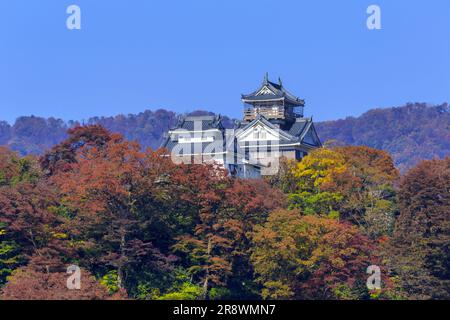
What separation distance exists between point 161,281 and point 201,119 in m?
20.3

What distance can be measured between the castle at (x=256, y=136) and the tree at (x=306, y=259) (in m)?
8.90

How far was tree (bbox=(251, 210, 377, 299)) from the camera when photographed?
34.8 meters

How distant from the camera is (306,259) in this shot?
35344mm

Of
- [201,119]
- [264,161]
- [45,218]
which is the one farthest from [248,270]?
[201,119]

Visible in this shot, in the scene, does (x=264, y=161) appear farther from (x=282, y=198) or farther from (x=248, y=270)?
(x=248, y=270)

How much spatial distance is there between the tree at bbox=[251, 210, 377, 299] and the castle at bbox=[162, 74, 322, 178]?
29.2ft

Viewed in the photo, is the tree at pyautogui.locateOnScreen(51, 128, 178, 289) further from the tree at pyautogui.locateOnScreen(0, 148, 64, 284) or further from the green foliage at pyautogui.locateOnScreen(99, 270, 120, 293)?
the tree at pyautogui.locateOnScreen(0, 148, 64, 284)

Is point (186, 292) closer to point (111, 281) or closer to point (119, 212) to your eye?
point (111, 281)

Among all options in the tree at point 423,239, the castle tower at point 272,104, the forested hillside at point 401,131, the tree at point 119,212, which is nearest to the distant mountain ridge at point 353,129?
the forested hillside at point 401,131

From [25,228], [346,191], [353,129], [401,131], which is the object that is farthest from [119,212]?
[353,129]

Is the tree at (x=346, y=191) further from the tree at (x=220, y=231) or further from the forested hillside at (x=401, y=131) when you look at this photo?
the forested hillside at (x=401, y=131)

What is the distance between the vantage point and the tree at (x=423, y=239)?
36.0 metres

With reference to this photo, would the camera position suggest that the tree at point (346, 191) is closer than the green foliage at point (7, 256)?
No

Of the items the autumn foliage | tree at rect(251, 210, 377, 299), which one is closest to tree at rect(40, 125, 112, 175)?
the autumn foliage
